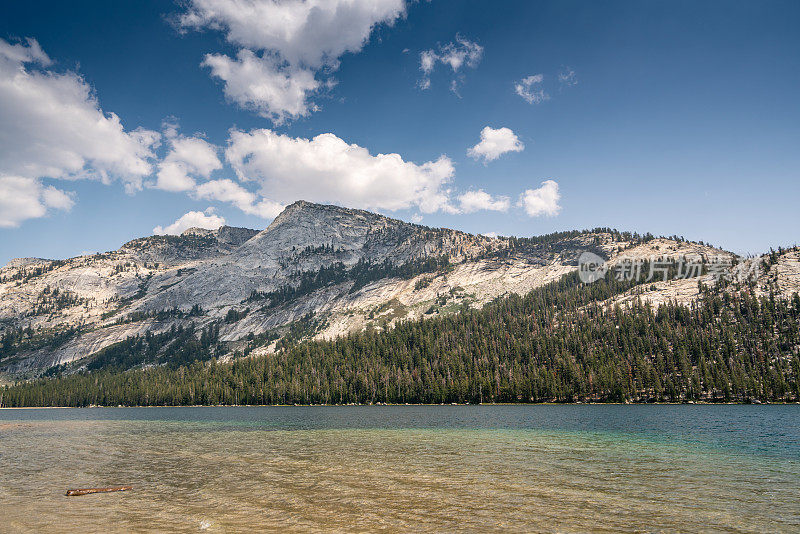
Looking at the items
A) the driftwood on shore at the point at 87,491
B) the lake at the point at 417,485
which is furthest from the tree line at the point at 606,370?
the driftwood on shore at the point at 87,491

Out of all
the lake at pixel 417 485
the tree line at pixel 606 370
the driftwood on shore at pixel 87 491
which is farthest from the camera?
the tree line at pixel 606 370

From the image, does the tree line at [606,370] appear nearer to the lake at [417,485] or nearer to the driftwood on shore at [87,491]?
the lake at [417,485]

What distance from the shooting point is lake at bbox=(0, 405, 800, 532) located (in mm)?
20609

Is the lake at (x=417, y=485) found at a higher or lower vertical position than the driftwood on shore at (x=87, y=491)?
lower

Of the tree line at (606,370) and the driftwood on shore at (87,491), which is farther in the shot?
the tree line at (606,370)

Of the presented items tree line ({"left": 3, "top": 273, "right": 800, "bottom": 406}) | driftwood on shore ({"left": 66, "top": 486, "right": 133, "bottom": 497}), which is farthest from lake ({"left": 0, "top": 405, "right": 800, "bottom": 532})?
tree line ({"left": 3, "top": 273, "right": 800, "bottom": 406})

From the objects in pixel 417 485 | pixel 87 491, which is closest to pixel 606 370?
pixel 417 485

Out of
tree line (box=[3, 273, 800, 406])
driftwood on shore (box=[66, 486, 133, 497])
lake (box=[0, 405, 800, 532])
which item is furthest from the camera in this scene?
tree line (box=[3, 273, 800, 406])

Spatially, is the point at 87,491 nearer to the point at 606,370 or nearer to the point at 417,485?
the point at 417,485

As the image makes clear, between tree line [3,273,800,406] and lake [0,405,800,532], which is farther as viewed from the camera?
tree line [3,273,800,406]

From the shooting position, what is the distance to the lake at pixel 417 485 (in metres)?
20.6

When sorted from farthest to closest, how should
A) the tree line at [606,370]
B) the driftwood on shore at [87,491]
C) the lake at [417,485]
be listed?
the tree line at [606,370]
the driftwood on shore at [87,491]
the lake at [417,485]

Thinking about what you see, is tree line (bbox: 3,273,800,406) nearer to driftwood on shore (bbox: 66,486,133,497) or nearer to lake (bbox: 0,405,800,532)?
lake (bbox: 0,405,800,532)

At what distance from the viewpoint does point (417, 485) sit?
2870 cm
